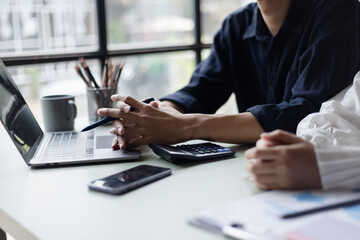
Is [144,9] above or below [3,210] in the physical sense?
above

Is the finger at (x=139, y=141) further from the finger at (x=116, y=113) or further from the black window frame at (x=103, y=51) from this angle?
the black window frame at (x=103, y=51)

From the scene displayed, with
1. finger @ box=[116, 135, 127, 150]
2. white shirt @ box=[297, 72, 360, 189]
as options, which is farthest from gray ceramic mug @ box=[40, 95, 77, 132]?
white shirt @ box=[297, 72, 360, 189]

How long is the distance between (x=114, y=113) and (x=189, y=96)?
1.39 feet

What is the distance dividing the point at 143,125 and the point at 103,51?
4.61 ft

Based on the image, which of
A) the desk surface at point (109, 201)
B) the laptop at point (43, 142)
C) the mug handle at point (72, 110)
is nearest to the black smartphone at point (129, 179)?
the desk surface at point (109, 201)

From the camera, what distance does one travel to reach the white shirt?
0.83 metres

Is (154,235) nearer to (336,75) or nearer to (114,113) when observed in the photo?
(114,113)

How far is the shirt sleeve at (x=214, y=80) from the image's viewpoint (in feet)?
5.41

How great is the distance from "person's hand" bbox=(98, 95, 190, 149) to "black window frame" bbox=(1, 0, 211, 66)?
1.19 m

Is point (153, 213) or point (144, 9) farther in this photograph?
point (144, 9)

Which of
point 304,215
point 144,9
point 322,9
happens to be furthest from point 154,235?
point 144,9

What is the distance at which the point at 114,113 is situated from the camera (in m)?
1.23

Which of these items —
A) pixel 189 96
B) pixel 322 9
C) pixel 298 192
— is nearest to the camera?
pixel 298 192

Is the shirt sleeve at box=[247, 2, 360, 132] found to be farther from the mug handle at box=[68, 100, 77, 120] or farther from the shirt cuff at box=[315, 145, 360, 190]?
the mug handle at box=[68, 100, 77, 120]
